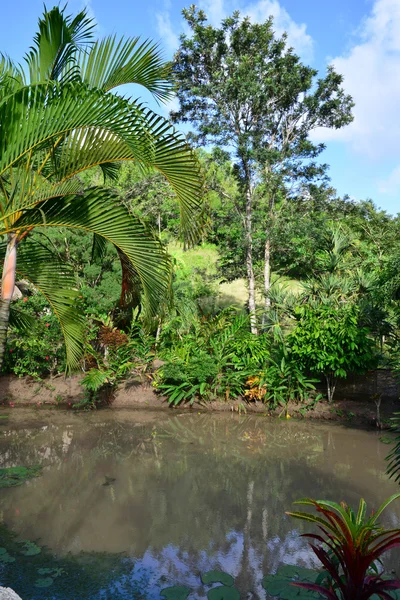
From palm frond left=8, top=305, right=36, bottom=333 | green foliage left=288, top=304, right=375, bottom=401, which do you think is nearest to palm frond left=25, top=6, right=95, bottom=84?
palm frond left=8, top=305, right=36, bottom=333

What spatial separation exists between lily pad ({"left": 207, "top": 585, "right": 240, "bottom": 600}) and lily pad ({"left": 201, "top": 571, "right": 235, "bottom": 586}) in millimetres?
121

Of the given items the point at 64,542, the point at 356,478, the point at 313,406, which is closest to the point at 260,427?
the point at 313,406

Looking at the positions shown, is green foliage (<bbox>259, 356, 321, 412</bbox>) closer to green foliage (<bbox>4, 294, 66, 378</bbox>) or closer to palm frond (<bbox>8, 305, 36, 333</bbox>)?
green foliage (<bbox>4, 294, 66, 378</bbox>)

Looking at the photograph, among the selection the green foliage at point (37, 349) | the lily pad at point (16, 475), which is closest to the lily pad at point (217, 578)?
the lily pad at point (16, 475)

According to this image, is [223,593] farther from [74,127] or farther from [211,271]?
[211,271]

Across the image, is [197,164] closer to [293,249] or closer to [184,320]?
[184,320]

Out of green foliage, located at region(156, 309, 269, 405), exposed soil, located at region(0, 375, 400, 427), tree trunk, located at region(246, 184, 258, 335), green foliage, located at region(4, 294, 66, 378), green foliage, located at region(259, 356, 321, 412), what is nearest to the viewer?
exposed soil, located at region(0, 375, 400, 427)

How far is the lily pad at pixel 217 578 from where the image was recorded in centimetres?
392

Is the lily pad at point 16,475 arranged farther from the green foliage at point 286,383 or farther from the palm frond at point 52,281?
the green foliage at point 286,383

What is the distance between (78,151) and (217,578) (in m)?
3.79

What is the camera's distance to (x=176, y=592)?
12.3 feet

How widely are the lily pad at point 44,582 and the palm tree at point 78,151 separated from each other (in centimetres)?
194

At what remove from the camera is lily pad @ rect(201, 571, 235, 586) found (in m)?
3.92

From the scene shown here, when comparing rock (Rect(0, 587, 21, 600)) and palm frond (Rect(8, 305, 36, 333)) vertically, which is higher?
palm frond (Rect(8, 305, 36, 333))
